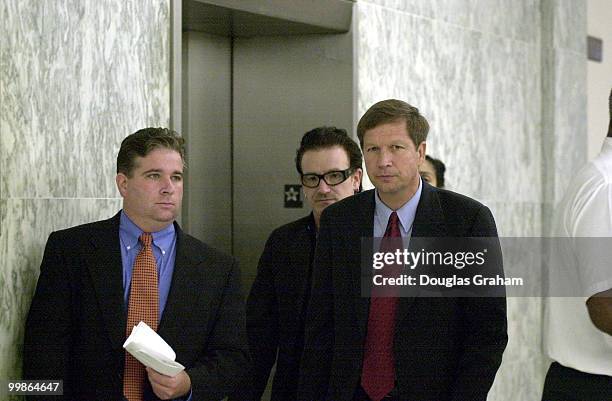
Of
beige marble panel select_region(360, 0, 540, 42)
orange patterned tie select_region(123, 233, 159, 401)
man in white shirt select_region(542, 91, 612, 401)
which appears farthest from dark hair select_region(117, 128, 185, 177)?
beige marble panel select_region(360, 0, 540, 42)

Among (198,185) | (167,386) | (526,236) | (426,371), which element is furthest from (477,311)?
(526,236)

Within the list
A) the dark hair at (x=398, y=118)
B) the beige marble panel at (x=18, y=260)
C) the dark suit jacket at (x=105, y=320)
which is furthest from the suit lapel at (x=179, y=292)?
the dark hair at (x=398, y=118)

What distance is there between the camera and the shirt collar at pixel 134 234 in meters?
3.60

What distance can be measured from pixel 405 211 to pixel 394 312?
36 centimetres

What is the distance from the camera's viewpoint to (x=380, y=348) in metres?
3.39

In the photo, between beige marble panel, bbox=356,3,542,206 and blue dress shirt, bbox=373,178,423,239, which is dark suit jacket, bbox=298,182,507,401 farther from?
beige marble panel, bbox=356,3,542,206

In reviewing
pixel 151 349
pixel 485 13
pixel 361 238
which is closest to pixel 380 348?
pixel 361 238

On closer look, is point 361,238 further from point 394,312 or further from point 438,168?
point 438,168

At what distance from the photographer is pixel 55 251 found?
3.53 metres

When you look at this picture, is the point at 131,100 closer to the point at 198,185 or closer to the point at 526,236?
the point at 198,185

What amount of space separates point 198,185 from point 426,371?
2203 millimetres

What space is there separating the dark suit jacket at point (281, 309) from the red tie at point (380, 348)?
0.61 m

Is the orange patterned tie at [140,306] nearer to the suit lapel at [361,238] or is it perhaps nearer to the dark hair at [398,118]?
the suit lapel at [361,238]

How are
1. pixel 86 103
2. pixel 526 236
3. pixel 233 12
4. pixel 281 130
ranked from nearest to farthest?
1. pixel 86 103
2. pixel 233 12
3. pixel 281 130
4. pixel 526 236
